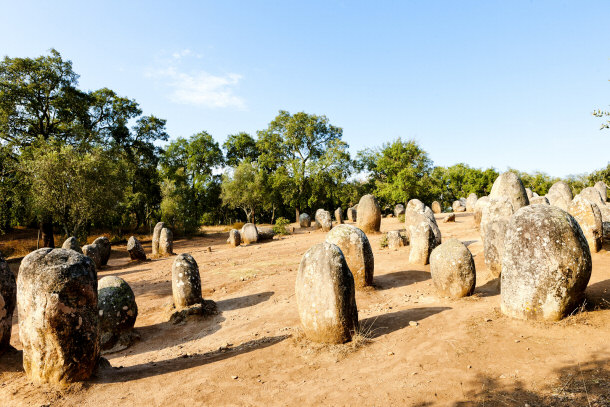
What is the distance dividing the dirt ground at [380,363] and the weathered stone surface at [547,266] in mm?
275

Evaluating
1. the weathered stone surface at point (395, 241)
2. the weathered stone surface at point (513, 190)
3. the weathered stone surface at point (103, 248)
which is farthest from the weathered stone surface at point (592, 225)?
the weathered stone surface at point (103, 248)

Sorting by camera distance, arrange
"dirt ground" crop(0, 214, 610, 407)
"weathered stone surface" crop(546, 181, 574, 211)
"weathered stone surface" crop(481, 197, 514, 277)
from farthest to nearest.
Answer: "weathered stone surface" crop(546, 181, 574, 211), "weathered stone surface" crop(481, 197, 514, 277), "dirt ground" crop(0, 214, 610, 407)

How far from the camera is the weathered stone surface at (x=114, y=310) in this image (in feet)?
26.3

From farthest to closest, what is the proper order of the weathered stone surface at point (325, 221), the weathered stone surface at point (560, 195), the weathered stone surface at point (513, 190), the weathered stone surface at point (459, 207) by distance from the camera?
1. the weathered stone surface at point (459, 207)
2. the weathered stone surface at point (325, 221)
3. the weathered stone surface at point (560, 195)
4. the weathered stone surface at point (513, 190)

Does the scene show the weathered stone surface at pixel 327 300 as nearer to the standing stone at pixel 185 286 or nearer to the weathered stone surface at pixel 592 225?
the standing stone at pixel 185 286

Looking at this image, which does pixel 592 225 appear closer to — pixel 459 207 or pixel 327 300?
pixel 327 300

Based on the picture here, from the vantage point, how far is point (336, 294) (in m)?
5.87

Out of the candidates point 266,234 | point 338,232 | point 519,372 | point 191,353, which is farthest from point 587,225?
point 266,234

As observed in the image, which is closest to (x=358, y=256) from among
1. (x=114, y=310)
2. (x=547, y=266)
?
(x=547, y=266)

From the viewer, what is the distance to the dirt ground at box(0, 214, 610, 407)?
13.6 ft

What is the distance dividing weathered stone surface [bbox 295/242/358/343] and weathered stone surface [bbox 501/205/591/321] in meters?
2.90

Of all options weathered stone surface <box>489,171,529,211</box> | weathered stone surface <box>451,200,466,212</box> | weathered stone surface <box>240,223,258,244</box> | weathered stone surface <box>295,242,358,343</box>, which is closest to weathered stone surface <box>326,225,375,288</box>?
weathered stone surface <box>295,242,358,343</box>

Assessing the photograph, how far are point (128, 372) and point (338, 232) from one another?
6.55 m

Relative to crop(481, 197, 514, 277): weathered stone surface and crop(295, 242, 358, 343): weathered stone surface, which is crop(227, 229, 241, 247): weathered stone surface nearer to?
crop(481, 197, 514, 277): weathered stone surface
